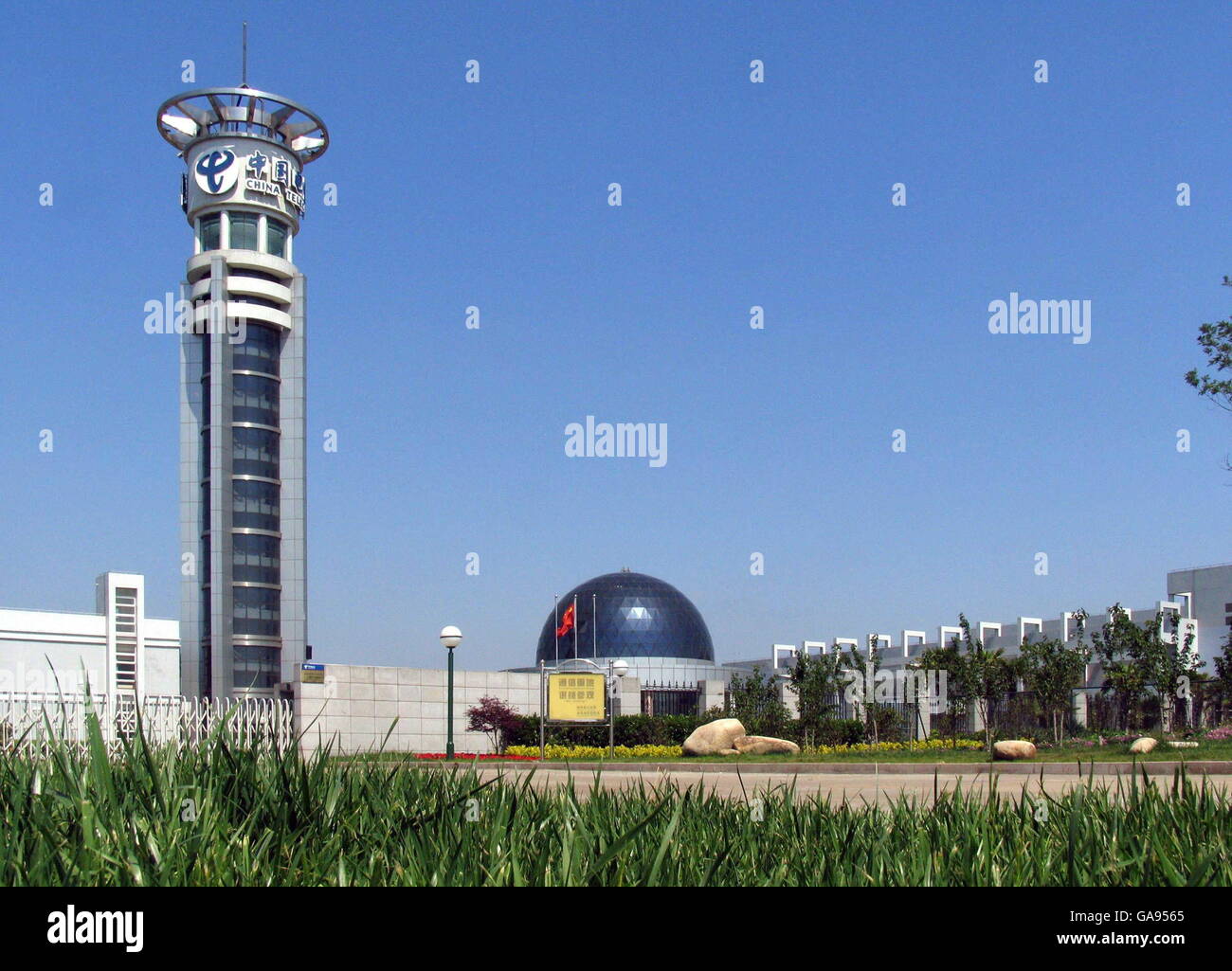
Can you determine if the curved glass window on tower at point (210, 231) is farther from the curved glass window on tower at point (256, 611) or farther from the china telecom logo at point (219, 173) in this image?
the curved glass window on tower at point (256, 611)

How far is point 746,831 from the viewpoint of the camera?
486 centimetres

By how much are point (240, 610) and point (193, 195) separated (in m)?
21.2

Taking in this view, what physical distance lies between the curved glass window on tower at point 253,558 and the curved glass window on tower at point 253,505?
1.87ft

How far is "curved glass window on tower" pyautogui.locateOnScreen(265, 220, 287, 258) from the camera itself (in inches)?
2331

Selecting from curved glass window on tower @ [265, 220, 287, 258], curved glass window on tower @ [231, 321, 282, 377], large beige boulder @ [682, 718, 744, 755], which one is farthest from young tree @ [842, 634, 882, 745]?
curved glass window on tower @ [265, 220, 287, 258]

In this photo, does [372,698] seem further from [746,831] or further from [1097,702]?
[746,831]

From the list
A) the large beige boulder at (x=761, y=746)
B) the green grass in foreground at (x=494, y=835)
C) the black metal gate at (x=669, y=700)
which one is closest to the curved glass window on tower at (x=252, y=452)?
the black metal gate at (x=669, y=700)

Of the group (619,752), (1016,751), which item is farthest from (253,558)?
(1016,751)

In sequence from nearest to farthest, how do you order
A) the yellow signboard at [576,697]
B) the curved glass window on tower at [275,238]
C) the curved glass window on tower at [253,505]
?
the yellow signboard at [576,697], the curved glass window on tower at [253,505], the curved glass window on tower at [275,238]

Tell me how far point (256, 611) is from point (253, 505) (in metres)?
5.31

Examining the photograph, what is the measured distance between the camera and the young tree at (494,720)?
129ft

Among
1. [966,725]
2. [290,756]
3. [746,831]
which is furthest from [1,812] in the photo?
[966,725]

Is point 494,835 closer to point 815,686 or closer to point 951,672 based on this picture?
point 815,686
